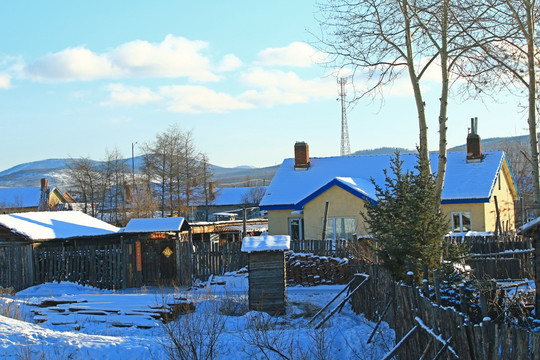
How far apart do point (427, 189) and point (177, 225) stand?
1230cm

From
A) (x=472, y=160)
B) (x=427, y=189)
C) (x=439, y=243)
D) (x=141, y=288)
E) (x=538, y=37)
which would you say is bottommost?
(x=141, y=288)

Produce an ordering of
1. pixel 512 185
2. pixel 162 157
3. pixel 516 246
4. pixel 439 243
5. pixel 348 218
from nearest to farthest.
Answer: pixel 439 243 < pixel 516 246 < pixel 348 218 < pixel 512 185 < pixel 162 157

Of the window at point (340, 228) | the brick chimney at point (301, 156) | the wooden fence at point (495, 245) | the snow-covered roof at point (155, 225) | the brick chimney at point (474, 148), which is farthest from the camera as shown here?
the brick chimney at point (301, 156)

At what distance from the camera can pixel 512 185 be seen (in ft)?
124

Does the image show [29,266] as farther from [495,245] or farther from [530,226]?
[530,226]

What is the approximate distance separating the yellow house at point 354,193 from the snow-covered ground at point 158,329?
865cm

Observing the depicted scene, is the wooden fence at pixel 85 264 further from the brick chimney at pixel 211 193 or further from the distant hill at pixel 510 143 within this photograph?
the brick chimney at pixel 211 193

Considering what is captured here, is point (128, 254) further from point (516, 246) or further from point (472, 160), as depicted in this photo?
point (472, 160)

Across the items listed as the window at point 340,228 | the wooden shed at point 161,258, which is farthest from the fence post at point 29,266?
the window at point 340,228

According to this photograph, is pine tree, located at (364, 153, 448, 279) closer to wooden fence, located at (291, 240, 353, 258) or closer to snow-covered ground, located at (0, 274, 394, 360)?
snow-covered ground, located at (0, 274, 394, 360)

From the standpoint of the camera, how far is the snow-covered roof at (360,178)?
97.2ft

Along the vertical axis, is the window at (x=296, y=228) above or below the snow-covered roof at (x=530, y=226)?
below

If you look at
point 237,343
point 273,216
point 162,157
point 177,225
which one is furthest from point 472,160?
point 162,157

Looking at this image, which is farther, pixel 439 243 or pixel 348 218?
pixel 348 218
